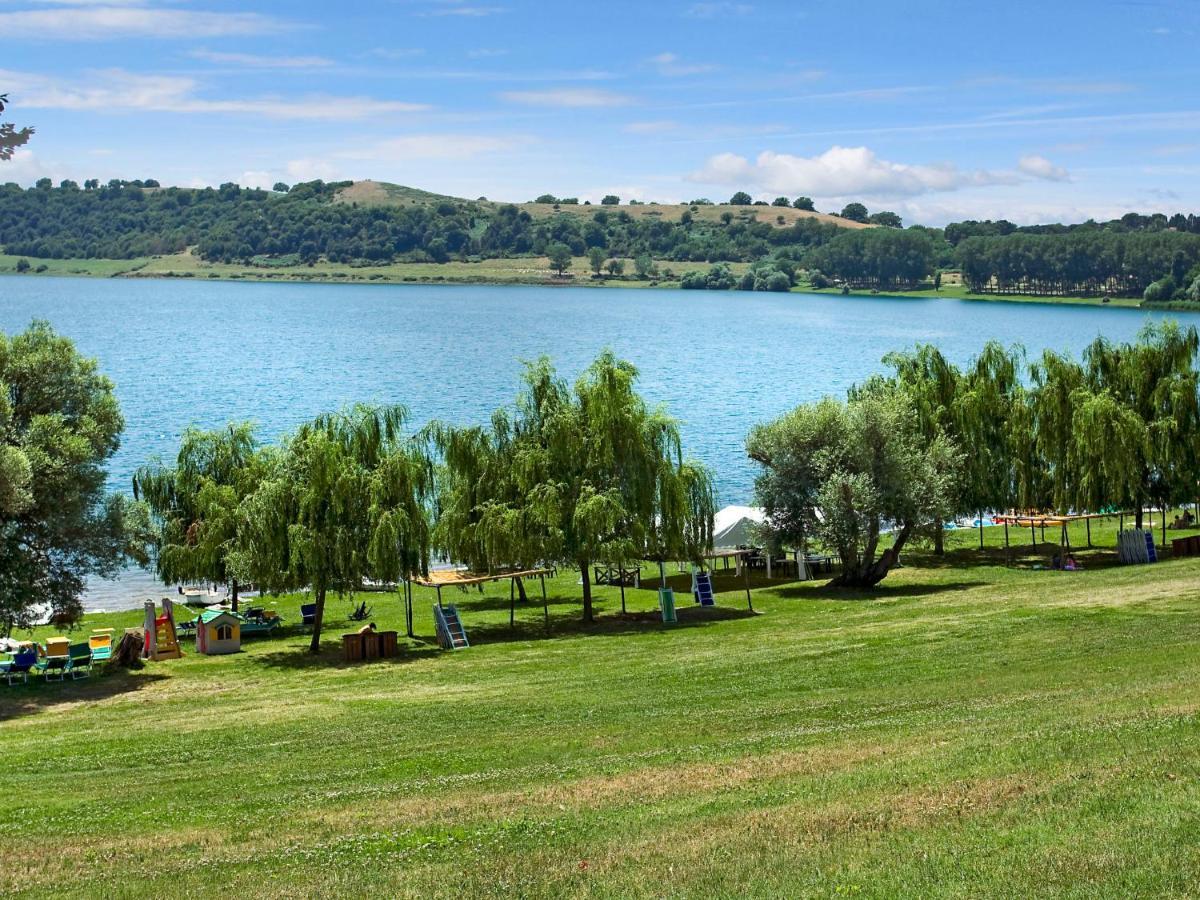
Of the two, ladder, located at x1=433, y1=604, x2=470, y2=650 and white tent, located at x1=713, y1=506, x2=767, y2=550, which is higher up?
white tent, located at x1=713, y1=506, x2=767, y2=550

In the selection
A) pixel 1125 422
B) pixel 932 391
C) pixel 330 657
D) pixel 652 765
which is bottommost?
pixel 330 657

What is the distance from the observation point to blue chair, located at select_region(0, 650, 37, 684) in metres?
29.5

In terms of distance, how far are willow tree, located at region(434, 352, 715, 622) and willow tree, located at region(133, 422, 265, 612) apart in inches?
250

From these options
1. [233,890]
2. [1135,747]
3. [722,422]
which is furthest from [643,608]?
[722,422]

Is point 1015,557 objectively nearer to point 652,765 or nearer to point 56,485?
point 652,765

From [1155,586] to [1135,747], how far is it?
796 inches

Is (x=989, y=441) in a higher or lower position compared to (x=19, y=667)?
higher

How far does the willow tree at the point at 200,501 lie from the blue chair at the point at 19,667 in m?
8.02

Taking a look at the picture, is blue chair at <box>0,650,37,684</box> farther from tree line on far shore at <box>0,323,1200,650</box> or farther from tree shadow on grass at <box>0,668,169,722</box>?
tree line on far shore at <box>0,323,1200,650</box>

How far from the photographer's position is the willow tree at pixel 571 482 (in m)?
36.2

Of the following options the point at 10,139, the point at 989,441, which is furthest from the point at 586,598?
the point at 10,139

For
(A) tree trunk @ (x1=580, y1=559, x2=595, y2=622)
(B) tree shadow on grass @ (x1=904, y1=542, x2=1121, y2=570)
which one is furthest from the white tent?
(A) tree trunk @ (x1=580, y1=559, x2=595, y2=622)

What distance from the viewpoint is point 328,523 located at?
33.0 metres

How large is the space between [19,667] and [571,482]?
1498cm
